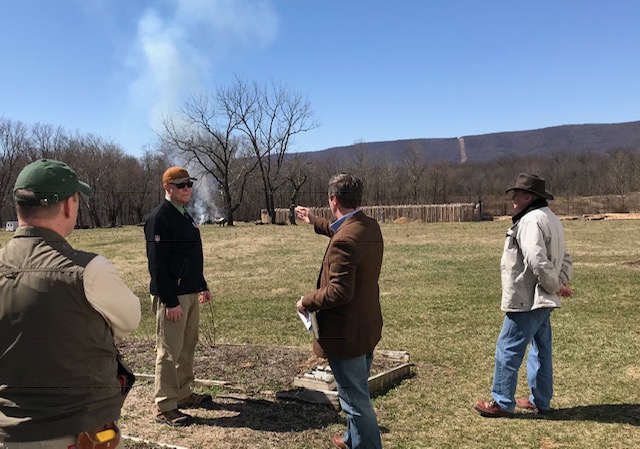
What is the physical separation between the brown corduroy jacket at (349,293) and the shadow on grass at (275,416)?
4.02 feet

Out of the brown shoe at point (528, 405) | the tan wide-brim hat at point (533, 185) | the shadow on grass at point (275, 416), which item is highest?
the tan wide-brim hat at point (533, 185)

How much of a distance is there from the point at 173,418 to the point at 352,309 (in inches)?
77.9

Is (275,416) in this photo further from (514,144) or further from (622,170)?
(622,170)

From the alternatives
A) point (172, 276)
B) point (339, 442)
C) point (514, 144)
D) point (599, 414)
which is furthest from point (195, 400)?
point (514, 144)

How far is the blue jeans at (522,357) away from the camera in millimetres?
3896

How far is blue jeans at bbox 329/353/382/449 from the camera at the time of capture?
115 inches

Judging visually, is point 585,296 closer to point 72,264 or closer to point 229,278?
point 229,278

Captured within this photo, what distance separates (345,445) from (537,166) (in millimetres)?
3168

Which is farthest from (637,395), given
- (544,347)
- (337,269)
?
(337,269)

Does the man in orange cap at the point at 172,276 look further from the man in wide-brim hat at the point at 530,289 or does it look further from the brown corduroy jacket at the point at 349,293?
the man in wide-brim hat at the point at 530,289

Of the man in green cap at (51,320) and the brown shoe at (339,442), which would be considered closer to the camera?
the man in green cap at (51,320)

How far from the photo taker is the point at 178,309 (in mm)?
3844

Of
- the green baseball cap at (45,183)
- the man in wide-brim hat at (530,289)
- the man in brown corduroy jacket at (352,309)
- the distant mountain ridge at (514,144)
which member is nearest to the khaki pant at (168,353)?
the man in brown corduroy jacket at (352,309)

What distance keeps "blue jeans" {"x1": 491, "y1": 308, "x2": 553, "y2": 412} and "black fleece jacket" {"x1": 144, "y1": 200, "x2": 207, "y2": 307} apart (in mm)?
2567
